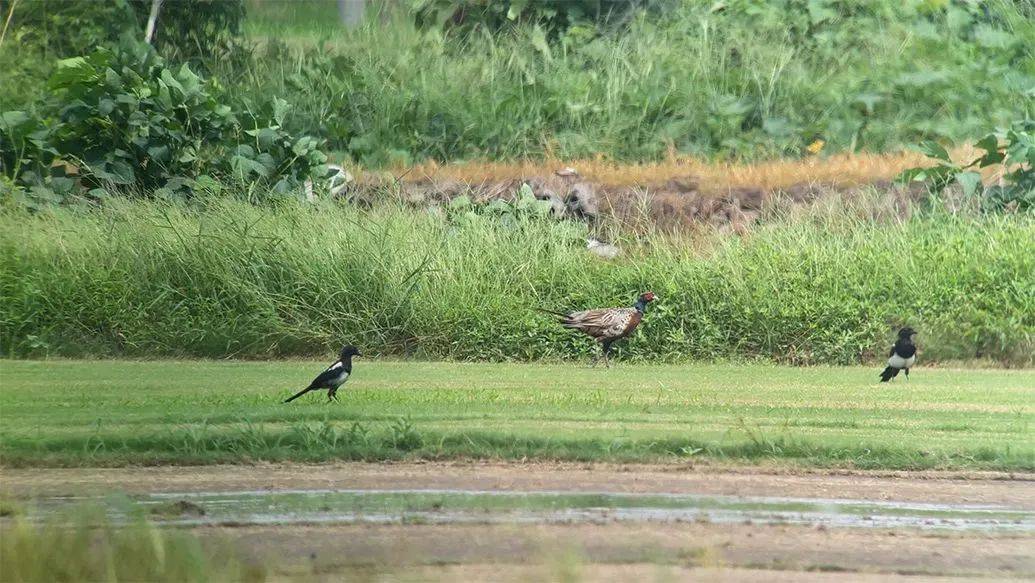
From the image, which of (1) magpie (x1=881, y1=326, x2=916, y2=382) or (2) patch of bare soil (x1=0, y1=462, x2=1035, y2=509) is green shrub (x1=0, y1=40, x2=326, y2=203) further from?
(1) magpie (x1=881, y1=326, x2=916, y2=382)

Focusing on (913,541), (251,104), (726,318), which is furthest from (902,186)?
(251,104)

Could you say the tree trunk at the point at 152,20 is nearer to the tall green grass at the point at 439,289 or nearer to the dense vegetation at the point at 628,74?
the dense vegetation at the point at 628,74

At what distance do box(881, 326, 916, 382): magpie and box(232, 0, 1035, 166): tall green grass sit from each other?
120 centimetres

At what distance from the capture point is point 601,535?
4281 mm

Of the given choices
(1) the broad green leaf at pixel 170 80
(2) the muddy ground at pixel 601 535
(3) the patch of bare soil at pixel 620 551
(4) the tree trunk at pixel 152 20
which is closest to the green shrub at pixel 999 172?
(2) the muddy ground at pixel 601 535

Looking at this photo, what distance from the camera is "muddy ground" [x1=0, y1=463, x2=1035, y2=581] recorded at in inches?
158

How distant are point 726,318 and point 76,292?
2774mm

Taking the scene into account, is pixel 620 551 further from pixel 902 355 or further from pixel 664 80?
pixel 664 80

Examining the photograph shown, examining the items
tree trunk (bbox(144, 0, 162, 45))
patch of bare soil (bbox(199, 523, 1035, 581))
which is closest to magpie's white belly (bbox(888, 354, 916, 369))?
patch of bare soil (bbox(199, 523, 1035, 581))

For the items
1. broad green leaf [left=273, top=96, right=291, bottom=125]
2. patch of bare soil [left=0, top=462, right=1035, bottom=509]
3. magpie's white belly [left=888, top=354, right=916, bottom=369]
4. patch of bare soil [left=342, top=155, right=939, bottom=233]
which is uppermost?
broad green leaf [left=273, top=96, right=291, bottom=125]

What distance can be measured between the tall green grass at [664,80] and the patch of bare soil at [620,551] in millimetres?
2157

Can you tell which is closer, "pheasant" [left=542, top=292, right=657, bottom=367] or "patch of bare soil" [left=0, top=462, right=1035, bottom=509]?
"patch of bare soil" [left=0, top=462, right=1035, bottom=509]

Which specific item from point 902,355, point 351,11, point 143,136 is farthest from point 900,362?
point 143,136

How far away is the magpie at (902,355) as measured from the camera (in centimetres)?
552
